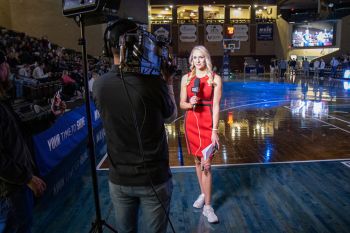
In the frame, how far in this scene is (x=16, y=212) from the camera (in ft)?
6.66

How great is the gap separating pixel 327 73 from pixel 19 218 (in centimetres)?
2737

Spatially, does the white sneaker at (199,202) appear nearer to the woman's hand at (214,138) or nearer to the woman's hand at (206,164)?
the woman's hand at (206,164)

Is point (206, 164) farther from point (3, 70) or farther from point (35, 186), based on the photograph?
point (3, 70)

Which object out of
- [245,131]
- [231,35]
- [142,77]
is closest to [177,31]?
[231,35]

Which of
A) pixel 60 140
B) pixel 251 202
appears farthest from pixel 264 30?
pixel 251 202

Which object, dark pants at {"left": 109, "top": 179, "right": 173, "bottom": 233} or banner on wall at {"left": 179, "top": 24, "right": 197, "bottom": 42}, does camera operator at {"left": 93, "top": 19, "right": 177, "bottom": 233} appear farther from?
banner on wall at {"left": 179, "top": 24, "right": 197, "bottom": 42}

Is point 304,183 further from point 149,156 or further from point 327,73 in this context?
point 327,73

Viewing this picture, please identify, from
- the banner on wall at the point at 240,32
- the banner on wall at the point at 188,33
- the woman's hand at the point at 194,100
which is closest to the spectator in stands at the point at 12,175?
the woman's hand at the point at 194,100

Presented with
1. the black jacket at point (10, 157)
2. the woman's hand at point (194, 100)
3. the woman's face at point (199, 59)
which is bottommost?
the black jacket at point (10, 157)

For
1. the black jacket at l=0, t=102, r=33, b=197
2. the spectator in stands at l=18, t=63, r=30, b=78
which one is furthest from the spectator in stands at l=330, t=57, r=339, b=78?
the black jacket at l=0, t=102, r=33, b=197

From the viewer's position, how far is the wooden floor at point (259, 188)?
337 cm

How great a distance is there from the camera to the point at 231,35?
33.8m

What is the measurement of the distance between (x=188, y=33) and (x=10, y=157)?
33.0 meters

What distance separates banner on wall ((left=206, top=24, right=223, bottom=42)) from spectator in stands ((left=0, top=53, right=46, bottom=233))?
108 feet
